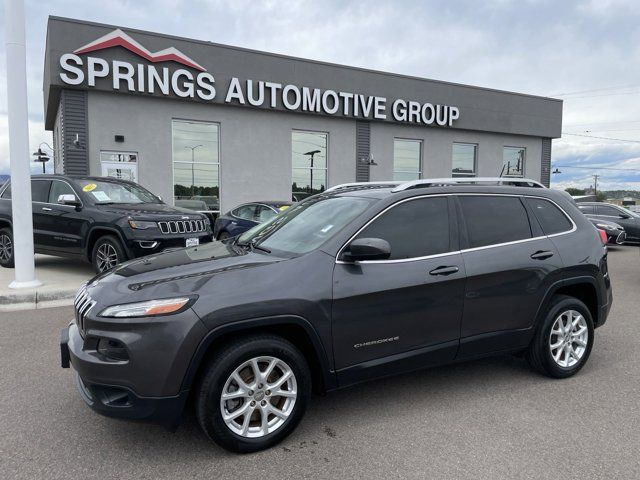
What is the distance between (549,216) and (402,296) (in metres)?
1.81

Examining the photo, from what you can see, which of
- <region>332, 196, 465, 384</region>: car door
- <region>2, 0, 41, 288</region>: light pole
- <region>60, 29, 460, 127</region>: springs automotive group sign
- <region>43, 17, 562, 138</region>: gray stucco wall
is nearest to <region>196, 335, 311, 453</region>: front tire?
<region>332, 196, 465, 384</region>: car door

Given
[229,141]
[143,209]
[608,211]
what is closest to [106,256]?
[143,209]

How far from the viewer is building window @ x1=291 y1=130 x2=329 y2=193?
57.3ft

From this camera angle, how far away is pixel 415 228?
3598 mm

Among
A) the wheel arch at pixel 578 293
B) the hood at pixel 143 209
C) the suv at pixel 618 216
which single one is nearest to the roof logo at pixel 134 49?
the hood at pixel 143 209

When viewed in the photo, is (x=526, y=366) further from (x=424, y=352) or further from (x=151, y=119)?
(x=151, y=119)

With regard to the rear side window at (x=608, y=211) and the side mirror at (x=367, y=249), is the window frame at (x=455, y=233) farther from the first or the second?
the rear side window at (x=608, y=211)

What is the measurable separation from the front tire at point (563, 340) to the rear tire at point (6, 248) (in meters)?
9.16

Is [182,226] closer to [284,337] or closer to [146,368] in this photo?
[284,337]

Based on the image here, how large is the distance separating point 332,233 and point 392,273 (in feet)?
1.62

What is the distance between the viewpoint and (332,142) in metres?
17.9

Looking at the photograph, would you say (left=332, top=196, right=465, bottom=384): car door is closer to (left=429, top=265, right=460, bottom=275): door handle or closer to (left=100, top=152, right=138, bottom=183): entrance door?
(left=429, top=265, right=460, bottom=275): door handle

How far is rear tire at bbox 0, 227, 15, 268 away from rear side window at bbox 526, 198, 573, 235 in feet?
29.8

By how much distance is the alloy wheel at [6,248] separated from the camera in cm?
924
